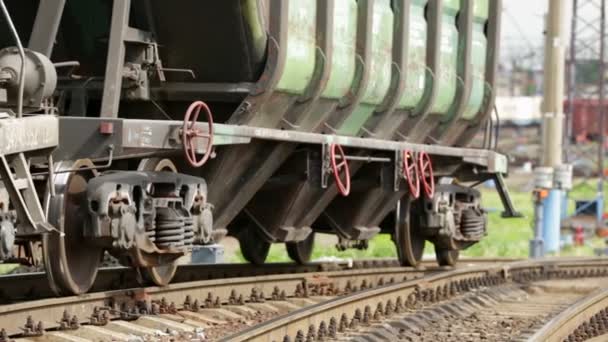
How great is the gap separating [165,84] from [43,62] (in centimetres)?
268

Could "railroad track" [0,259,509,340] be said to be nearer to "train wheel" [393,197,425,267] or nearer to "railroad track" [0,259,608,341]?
"railroad track" [0,259,608,341]

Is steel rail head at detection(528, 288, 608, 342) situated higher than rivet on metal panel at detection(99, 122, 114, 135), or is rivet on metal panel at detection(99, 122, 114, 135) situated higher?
rivet on metal panel at detection(99, 122, 114, 135)

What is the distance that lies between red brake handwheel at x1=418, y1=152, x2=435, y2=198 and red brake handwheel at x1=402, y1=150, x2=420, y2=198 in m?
0.09

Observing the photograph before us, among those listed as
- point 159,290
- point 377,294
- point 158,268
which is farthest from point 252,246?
point 159,290

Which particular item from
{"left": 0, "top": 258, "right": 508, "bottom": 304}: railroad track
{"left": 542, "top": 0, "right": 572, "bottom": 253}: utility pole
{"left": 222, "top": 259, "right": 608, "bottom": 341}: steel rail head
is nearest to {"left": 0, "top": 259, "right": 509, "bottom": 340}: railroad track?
{"left": 0, "top": 258, "right": 508, "bottom": 304}: railroad track

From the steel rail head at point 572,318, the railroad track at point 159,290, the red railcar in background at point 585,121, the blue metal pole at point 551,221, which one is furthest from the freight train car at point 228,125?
the red railcar in background at point 585,121

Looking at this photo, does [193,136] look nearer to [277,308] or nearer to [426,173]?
[277,308]

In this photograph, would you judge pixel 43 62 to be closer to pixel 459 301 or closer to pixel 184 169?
pixel 184 169

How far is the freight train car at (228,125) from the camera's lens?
10.6 m

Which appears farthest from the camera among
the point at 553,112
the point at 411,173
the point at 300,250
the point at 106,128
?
the point at 553,112

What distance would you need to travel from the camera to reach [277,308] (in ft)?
41.6

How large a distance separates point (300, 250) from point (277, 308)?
427 centimetres

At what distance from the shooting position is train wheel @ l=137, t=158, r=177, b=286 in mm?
11688

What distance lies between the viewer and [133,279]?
1288 centimetres
